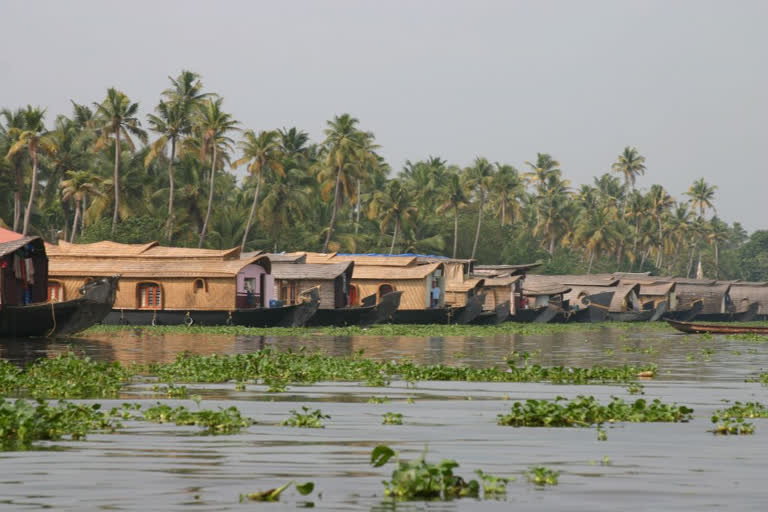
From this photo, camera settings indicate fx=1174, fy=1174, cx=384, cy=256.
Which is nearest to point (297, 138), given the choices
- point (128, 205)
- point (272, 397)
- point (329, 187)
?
point (329, 187)

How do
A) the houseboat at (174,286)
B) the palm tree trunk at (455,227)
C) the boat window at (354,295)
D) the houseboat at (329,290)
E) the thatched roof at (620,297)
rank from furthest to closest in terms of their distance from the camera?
the palm tree trunk at (455,227), the thatched roof at (620,297), the boat window at (354,295), the houseboat at (329,290), the houseboat at (174,286)

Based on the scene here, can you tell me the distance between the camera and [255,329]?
159 ft

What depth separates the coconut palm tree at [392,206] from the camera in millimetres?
93625

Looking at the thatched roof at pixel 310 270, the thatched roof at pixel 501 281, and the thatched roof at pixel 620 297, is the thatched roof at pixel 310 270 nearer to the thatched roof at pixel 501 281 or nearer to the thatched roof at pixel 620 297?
the thatched roof at pixel 501 281

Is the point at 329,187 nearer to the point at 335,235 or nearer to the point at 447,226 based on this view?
the point at 335,235

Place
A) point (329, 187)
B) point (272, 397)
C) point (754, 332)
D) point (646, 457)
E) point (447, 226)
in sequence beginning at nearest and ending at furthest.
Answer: point (646, 457) → point (272, 397) → point (754, 332) → point (329, 187) → point (447, 226)

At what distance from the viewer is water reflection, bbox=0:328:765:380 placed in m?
27.4

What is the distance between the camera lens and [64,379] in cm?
1947

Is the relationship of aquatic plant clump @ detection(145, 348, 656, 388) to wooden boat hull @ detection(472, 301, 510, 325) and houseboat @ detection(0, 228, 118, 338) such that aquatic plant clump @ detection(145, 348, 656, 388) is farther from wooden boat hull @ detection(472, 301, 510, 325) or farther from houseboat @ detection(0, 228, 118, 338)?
wooden boat hull @ detection(472, 301, 510, 325)

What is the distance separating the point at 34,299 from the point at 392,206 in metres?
56.7

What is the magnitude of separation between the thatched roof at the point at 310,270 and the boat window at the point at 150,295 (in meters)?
8.43

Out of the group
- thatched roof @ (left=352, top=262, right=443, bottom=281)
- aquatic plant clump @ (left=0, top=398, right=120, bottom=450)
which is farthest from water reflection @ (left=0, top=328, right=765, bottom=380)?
thatched roof @ (left=352, top=262, right=443, bottom=281)

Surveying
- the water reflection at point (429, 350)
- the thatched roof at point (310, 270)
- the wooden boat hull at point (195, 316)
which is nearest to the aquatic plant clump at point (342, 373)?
the water reflection at point (429, 350)

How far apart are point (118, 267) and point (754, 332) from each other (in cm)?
2809
